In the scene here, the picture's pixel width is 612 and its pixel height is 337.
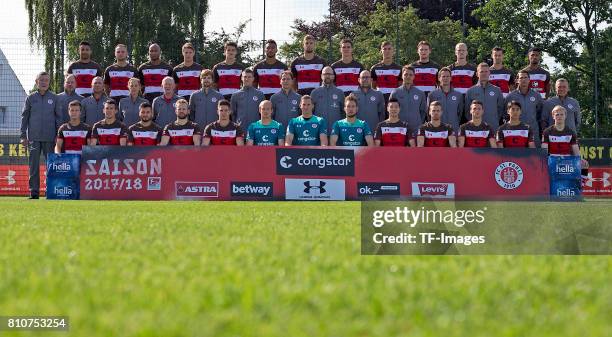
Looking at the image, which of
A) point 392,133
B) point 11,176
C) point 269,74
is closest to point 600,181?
point 392,133

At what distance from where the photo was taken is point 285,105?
14320 millimetres

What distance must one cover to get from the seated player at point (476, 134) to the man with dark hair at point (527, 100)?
3.64 feet

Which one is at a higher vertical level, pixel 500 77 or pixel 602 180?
pixel 500 77

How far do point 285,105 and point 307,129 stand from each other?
32.9 inches

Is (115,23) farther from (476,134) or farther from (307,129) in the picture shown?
(476,134)

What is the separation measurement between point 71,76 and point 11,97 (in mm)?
8312

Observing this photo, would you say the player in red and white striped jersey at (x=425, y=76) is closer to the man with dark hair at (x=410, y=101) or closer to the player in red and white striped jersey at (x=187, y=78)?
the man with dark hair at (x=410, y=101)

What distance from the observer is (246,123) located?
47.3 feet

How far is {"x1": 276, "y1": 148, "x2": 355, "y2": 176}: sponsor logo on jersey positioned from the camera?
12.9 metres

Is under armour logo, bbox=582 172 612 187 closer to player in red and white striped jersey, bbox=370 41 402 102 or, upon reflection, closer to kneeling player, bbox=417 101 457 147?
player in red and white striped jersey, bbox=370 41 402 102

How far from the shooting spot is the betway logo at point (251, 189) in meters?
13.0

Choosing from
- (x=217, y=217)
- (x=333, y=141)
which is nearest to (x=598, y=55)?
(x=333, y=141)

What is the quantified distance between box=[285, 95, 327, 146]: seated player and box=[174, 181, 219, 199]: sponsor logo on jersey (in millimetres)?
1454

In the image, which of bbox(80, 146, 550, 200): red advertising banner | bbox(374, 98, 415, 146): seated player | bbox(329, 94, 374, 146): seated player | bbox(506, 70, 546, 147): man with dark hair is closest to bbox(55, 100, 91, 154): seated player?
bbox(80, 146, 550, 200): red advertising banner
